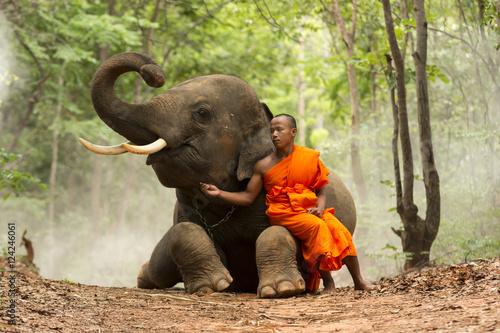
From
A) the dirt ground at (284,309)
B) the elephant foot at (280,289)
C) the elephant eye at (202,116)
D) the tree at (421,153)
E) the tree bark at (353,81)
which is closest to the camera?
the dirt ground at (284,309)

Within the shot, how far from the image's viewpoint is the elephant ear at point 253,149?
5.27 meters

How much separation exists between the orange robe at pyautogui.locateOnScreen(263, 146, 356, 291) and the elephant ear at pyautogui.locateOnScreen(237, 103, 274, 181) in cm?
22

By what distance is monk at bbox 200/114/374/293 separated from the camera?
4.91m

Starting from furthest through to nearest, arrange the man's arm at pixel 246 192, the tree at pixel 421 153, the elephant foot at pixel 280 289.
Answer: the tree at pixel 421 153
the man's arm at pixel 246 192
the elephant foot at pixel 280 289

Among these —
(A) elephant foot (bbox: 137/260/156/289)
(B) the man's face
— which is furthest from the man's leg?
(A) elephant foot (bbox: 137/260/156/289)

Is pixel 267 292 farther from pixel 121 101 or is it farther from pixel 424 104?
pixel 424 104

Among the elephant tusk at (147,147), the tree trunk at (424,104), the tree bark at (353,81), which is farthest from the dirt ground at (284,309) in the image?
the tree bark at (353,81)

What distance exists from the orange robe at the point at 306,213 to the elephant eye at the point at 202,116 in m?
0.76

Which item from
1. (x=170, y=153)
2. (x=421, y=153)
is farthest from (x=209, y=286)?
(x=421, y=153)

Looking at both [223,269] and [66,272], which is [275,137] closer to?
[223,269]

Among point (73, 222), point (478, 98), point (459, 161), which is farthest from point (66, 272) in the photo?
point (478, 98)

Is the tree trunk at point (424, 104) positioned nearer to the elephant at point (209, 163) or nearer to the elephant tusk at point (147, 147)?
the elephant at point (209, 163)

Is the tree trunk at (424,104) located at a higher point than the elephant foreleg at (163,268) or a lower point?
higher

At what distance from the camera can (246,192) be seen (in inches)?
205
